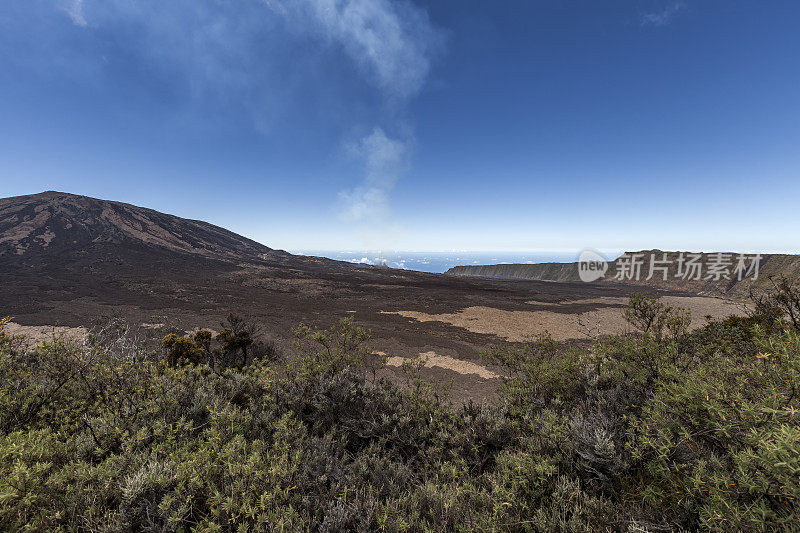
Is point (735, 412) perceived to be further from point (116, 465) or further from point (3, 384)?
point (3, 384)

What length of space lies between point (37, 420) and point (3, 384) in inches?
35.5

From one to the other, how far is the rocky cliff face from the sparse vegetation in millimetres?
42463

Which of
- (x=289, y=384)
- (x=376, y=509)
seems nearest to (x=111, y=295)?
(x=289, y=384)

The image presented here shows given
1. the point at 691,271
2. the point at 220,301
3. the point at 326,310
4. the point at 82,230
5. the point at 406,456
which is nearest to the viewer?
the point at 406,456

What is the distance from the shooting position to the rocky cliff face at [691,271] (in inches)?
1558

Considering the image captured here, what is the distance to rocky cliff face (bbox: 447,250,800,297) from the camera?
39562 mm

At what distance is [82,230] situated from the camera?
4762 centimetres

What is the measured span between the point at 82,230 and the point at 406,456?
234 feet

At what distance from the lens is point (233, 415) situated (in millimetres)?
3393
